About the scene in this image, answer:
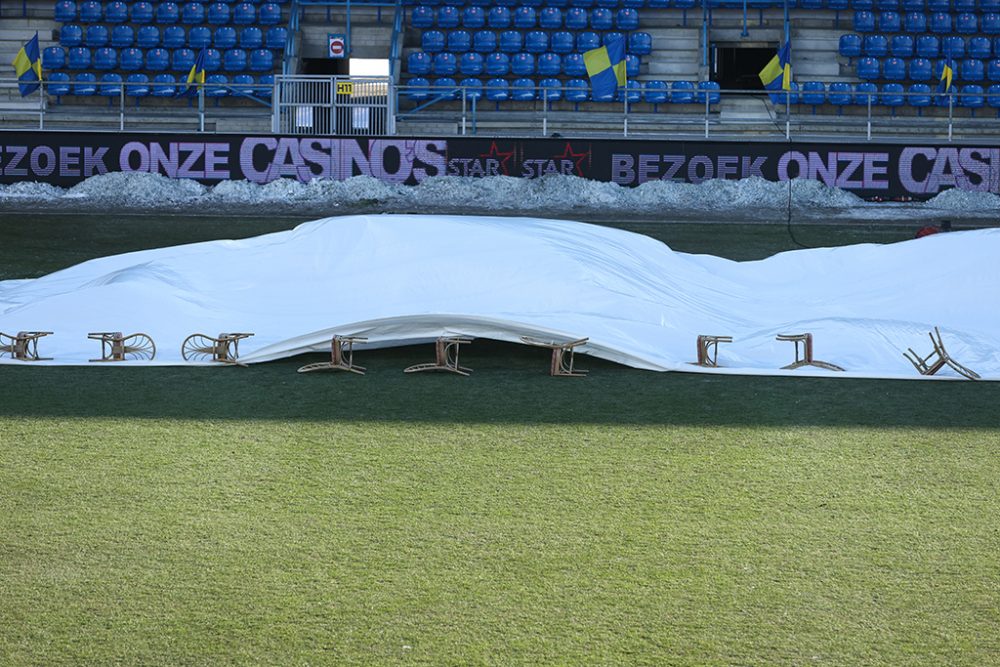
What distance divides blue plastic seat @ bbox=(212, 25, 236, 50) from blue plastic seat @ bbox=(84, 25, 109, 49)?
8.26ft

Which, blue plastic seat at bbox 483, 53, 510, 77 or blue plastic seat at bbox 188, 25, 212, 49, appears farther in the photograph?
blue plastic seat at bbox 188, 25, 212, 49

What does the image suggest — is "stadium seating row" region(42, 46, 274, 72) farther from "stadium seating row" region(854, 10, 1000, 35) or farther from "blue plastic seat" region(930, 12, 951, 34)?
"blue plastic seat" region(930, 12, 951, 34)

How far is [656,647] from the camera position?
4.75 metres

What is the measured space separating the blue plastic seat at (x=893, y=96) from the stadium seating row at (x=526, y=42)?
5.22m

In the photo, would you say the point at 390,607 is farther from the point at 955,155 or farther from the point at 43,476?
the point at 955,155

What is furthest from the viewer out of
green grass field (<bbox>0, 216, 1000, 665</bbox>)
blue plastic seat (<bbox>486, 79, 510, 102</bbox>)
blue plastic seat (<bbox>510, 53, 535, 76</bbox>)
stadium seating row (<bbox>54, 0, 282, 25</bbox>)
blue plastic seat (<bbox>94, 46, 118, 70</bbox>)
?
stadium seating row (<bbox>54, 0, 282, 25</bbox>)

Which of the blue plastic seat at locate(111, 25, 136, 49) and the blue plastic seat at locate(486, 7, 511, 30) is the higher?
the blue plastic seat at locate(486, 7, 511, 30)

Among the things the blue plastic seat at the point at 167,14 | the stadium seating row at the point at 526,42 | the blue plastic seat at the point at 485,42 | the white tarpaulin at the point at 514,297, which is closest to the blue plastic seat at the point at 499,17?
the stadium seating row at the point at 526,42

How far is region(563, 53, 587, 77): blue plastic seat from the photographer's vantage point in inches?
1091

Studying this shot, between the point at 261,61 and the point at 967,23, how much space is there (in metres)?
16.0

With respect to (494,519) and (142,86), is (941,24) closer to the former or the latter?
(142,86)

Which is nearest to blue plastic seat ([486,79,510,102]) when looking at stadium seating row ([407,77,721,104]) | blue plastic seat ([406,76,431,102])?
stadium seating row ([407,77,721,104])

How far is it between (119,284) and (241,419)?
3.74m

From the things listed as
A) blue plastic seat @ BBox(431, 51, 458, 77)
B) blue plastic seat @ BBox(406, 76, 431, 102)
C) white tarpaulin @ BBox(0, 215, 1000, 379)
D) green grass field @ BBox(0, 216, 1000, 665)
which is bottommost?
green grass field @ BBox(0, 216, 1000, 665)
